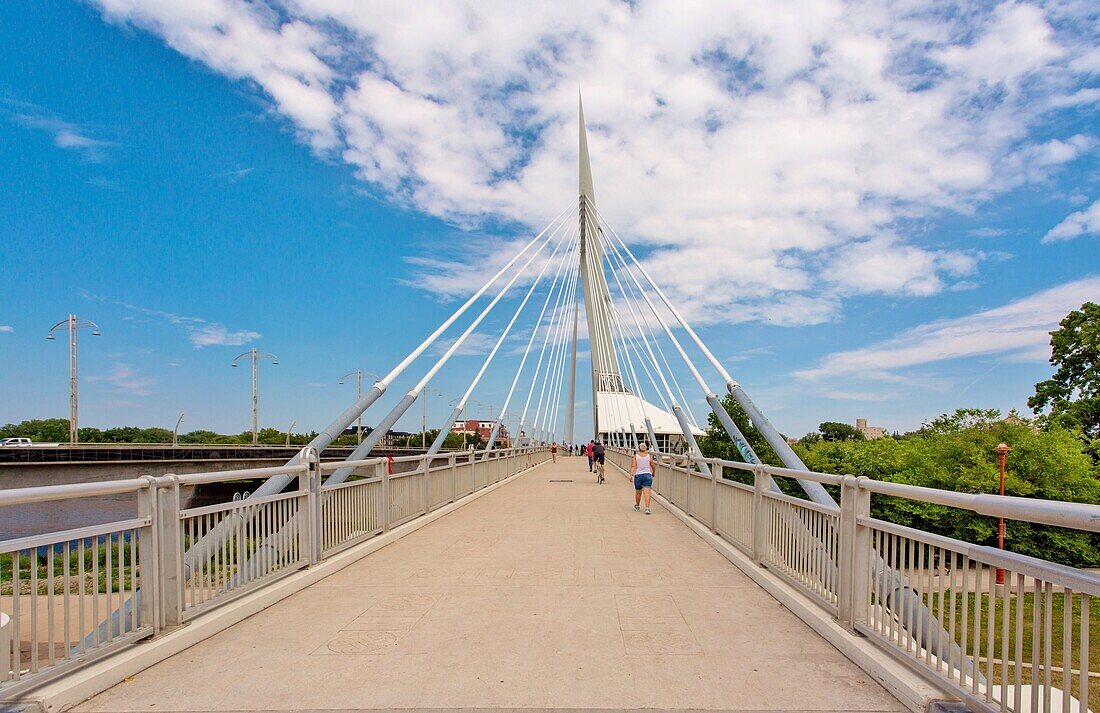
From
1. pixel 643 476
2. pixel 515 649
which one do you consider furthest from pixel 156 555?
pixel 643 476

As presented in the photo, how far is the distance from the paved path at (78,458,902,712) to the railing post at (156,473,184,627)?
34cm

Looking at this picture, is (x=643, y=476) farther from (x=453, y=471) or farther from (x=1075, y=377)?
(x=1075, y=377)

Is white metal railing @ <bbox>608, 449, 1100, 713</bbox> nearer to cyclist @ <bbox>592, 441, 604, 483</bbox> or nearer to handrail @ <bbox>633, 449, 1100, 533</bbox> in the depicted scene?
handrail @ <bbox>633, 449, 1100, 533</bbox>

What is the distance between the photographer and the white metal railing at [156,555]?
4.06 m

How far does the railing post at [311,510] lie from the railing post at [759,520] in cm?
459

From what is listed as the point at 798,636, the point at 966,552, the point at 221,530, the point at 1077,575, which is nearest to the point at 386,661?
the point at 221,530

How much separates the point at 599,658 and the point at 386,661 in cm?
136

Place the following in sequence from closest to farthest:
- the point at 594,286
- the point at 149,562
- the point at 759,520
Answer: the point at 149,562
the point at 759,520
the point at 594,286

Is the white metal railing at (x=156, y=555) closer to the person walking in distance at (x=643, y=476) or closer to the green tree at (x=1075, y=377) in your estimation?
the person walking in distance at (x=643, y=476)

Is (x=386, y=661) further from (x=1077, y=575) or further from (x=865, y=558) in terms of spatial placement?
(x=1077, y=575)

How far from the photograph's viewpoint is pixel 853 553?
520cm

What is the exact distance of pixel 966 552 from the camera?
380cm

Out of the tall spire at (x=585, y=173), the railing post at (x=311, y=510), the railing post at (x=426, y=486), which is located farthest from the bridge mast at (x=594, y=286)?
the railing post at (x=311, y=510)

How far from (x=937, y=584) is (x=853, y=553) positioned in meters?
0.63
